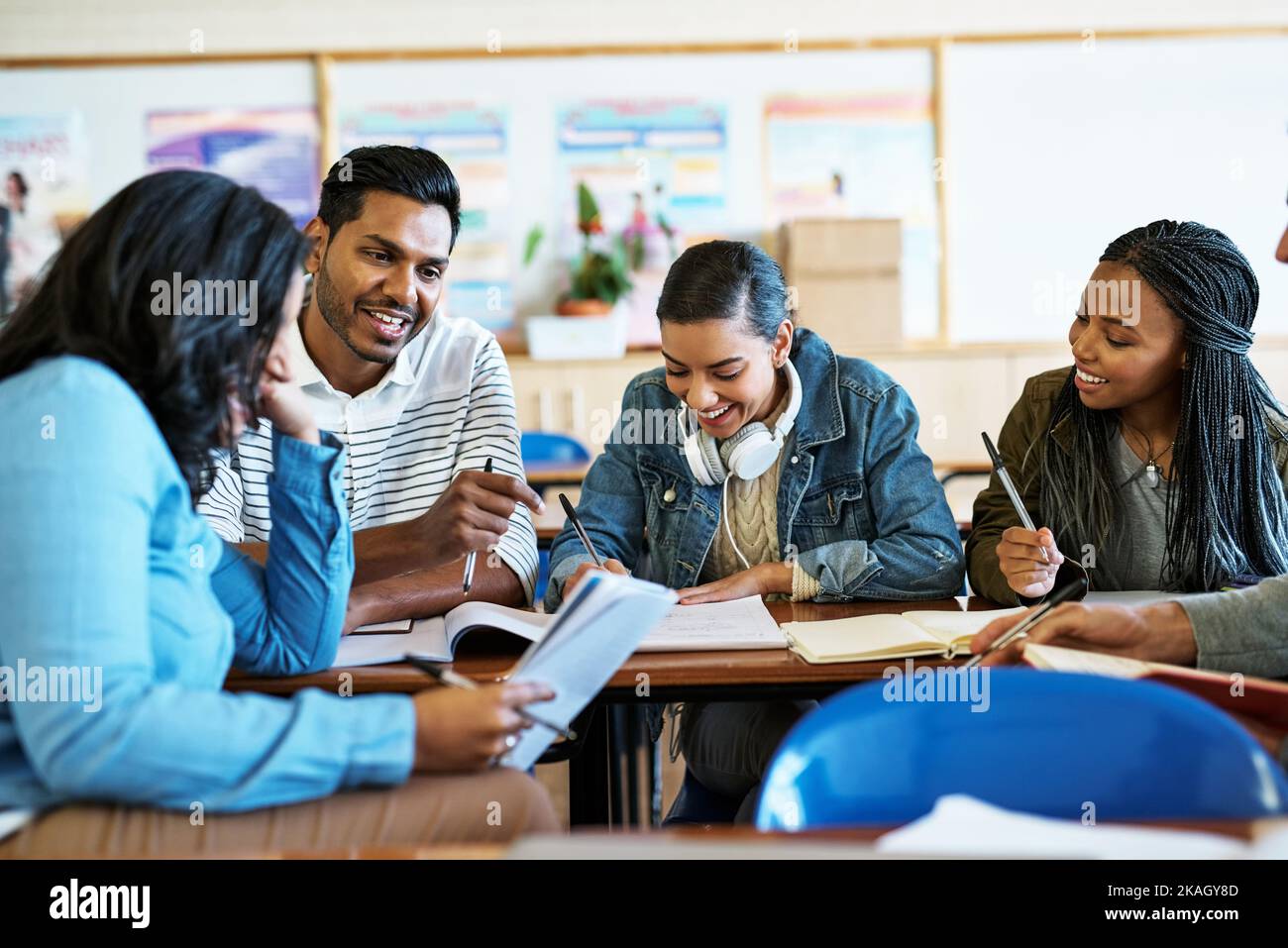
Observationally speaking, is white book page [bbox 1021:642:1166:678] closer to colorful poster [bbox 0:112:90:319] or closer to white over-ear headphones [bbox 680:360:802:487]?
white over-ear headphones [bbox 680:360:802:487]

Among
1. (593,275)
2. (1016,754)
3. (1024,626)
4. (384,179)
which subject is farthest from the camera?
(593,275)

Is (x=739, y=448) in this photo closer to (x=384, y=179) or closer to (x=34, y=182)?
(x=384, y=179)

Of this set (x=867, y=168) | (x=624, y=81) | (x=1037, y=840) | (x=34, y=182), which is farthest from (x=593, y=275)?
(x=1037, y=840)

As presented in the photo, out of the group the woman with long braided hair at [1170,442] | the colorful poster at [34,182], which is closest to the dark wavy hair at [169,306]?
the woman with long braided hair at [1170,442]

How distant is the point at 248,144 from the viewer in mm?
4957

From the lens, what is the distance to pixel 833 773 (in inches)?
43.2

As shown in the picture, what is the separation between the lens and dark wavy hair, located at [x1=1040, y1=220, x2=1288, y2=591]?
1956 mm

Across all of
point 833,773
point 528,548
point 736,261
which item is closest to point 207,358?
point 833,773

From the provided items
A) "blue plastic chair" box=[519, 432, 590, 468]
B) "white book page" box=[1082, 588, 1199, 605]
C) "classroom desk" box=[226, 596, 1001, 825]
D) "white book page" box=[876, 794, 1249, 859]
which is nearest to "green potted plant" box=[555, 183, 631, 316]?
"blue plastic chair" box=[519, 432, 590, 468]

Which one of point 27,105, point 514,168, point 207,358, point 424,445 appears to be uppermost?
point 27,105

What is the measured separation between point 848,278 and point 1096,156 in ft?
3.91

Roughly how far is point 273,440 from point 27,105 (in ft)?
13.9

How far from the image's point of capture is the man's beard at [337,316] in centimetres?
224

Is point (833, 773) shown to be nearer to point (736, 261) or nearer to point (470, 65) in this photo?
point (736, 261)
